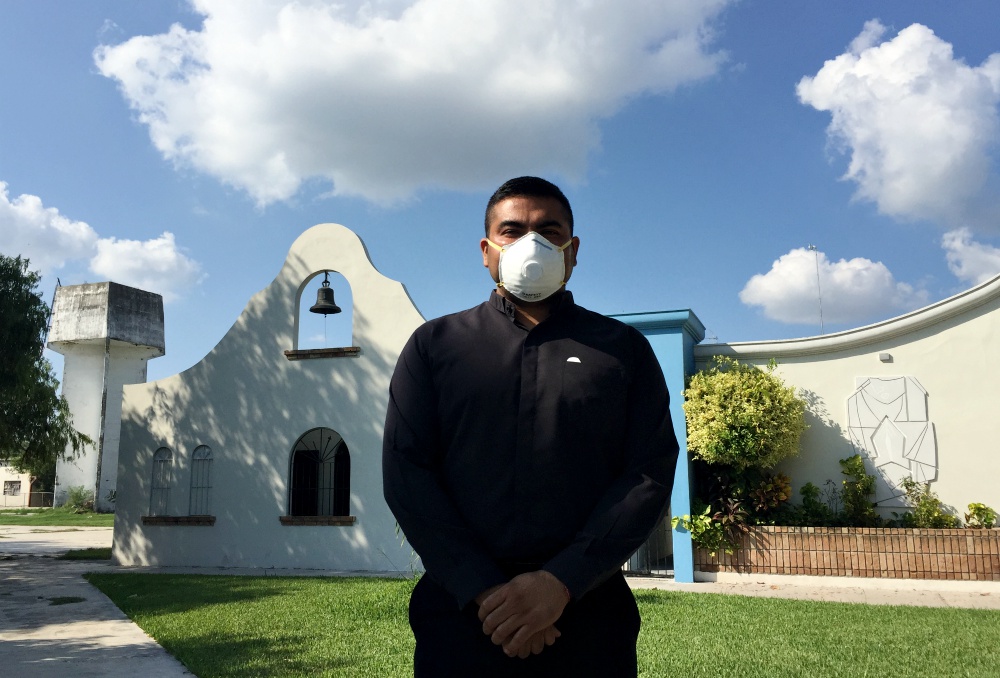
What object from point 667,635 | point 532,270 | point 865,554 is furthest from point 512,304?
point 865,554

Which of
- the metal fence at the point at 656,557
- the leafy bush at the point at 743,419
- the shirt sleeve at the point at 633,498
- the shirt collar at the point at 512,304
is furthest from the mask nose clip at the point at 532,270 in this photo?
the metal fence at the point at 656,557

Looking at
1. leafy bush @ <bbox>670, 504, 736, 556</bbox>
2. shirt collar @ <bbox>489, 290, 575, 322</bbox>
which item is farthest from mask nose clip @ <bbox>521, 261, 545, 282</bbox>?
leafy bush @ <bbox>670, 504, 736, 556</bbox>

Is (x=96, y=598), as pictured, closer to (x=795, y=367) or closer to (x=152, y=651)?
(x=152, y=651)

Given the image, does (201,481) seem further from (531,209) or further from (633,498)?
(633,498)

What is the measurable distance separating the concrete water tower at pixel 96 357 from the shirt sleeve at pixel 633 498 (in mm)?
40852

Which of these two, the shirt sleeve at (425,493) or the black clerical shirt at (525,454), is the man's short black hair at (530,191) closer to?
the black clerical shirt at (525,454)

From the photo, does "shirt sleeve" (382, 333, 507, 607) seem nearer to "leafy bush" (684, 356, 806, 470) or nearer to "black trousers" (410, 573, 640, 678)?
"black trousers" (410, 573, 640, 678)

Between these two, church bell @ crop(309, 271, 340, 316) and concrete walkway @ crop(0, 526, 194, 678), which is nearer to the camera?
concrete walkway @ crop(0, 526, 194, 678)

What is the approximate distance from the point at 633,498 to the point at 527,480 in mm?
254

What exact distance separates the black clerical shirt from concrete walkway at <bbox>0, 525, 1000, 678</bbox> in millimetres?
4713

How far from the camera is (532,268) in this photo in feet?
6.42

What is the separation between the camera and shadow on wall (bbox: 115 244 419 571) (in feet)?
38.3

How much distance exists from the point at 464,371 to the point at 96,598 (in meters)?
9.39

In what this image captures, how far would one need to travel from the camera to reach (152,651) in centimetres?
625
